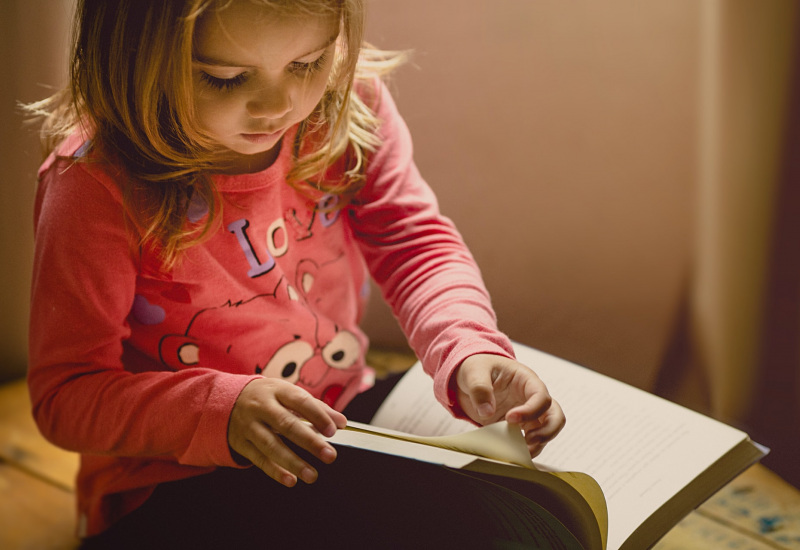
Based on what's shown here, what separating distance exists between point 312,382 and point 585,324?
0.28m

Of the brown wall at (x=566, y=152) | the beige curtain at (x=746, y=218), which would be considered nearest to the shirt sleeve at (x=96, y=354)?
the brown wall at (x=566, y=152)

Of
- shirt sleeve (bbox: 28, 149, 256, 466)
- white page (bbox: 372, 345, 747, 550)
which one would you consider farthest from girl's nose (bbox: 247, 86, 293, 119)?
white page (bbox: 372, 345, 747, 550)

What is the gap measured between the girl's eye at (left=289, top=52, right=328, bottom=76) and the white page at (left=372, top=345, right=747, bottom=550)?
0.25 metres

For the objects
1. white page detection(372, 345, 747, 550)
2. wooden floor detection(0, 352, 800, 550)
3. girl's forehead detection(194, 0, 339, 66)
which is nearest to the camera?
girl's forehead detection(194, 0, 339, 66)

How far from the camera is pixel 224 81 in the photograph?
16.3 inches

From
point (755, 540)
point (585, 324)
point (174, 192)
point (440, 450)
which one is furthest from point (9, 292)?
point (755, 540)

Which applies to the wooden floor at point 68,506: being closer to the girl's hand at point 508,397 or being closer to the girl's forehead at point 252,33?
the girl's hand at point 508,397

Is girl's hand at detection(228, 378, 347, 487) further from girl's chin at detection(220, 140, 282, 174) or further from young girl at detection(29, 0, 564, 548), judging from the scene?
girl's chin at detection(220, 140, 282, 174)

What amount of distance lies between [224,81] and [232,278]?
16 cm

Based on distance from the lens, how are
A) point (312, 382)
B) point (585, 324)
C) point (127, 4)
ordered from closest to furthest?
point (127, 4), point (312, 382), point (585, 324)

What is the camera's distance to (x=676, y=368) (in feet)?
2.39

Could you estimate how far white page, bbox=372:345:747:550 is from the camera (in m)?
0.50

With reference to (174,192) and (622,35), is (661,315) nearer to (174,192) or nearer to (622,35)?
(622,35)

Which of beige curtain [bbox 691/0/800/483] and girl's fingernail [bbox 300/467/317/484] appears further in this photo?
beige curtain [bbox 691/0/800/483]
